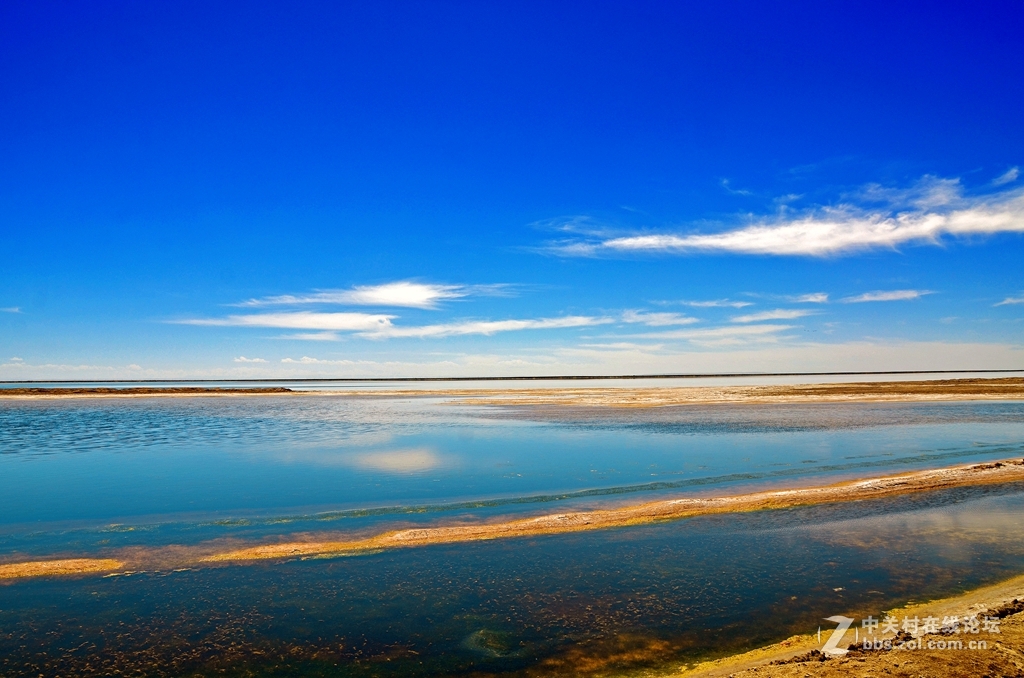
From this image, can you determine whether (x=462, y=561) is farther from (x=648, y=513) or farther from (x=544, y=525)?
(x=648, y=513)

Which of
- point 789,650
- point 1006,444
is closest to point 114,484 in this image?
point 789,650

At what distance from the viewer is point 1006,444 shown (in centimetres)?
2891

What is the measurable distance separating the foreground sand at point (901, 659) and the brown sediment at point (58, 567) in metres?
11.7

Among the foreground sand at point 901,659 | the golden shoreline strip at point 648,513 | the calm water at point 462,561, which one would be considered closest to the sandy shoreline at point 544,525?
the golden shoreline strip at point 648,513

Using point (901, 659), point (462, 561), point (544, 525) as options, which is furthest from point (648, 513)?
point (901, 659)

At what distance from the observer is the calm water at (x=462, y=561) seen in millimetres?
8617

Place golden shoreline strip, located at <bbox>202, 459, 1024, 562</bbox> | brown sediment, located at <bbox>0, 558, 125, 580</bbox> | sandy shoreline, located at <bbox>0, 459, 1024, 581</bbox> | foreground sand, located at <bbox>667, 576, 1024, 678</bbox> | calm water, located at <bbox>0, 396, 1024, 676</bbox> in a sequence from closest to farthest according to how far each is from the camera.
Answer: foreground sand, located at <bbox>667, 576, 1024, 678</bbox>
calm water, located at <bbox>0, 396, 1024, 676</bbox>
brown sediment, located at <bbox>0, 558, 125, 580</bbox>
sandy shoreline, located at <bbox>0, 459, 1024, 581</bbox>
golden shoreline strip, located at <bbox>202, 459, 1024, 562</bbox>

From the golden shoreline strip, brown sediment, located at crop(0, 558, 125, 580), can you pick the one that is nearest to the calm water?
brown sediment, located at crop(0, 558, 125, 580)

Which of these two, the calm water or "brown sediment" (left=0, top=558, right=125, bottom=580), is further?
"brown sediment" (left=0, top=558, right=125, bottom=580)

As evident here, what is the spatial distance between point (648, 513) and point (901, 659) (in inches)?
352

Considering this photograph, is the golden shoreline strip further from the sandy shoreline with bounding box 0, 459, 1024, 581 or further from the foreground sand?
the foreground sand

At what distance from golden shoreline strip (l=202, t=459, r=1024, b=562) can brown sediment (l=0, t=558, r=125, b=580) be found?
1946 mm

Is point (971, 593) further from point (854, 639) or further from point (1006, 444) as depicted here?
point (1006, 444)

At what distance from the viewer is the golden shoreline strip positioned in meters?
13.4
